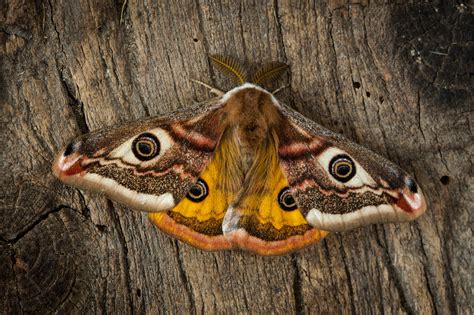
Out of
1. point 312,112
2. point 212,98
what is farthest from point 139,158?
point 312,112

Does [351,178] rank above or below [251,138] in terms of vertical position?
below

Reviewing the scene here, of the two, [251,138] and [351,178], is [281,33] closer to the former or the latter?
[251,138]

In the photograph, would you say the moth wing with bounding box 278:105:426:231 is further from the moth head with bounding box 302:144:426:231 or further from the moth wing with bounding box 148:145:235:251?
the moth wing with bounding box 148:145:235:251

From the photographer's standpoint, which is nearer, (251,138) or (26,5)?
(251,138)

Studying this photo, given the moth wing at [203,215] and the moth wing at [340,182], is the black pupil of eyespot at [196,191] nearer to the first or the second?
the moth wing at [203,215]

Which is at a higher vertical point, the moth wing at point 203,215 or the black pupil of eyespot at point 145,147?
the black pupil of eyespot at point 145,147

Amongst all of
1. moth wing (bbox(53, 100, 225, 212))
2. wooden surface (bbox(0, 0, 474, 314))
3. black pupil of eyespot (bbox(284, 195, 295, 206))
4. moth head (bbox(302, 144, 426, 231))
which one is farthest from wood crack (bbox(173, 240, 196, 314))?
moth head (bbox(302, 144, 426, 231))

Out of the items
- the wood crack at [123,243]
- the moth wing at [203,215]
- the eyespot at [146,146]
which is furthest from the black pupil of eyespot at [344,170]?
the wood crack at [123,243]
